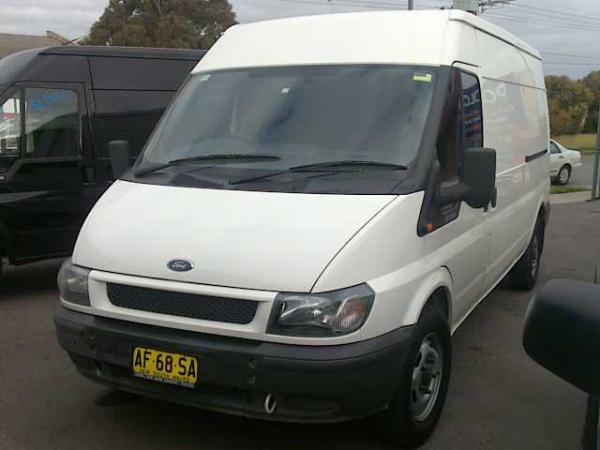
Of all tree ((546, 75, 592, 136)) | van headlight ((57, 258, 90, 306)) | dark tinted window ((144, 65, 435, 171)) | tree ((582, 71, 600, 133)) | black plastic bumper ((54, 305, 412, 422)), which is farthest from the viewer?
tree ((582, 71, 600, 133))

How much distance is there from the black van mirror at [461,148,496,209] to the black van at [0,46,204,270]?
4300 mm

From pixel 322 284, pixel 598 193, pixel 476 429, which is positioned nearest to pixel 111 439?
pixel 322 284

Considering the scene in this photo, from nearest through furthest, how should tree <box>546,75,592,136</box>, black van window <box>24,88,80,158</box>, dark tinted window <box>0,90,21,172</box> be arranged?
dark tinted window <box>0,90,21,172</box> < black van window <box>24,88,80,158</box> < tree <box>546,75,592,136</box>

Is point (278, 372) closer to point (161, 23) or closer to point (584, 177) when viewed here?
point (584, 177)

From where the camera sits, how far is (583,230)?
10758 mm

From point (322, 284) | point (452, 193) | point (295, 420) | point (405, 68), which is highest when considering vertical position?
point (405, 68)

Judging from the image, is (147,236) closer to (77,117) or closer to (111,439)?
(111,439)

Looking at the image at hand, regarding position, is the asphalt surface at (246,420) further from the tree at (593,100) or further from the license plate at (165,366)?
the tree at (593,100)

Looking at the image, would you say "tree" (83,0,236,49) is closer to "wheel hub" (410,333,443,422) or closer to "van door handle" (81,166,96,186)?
"van door handle" (81,166,96,186)

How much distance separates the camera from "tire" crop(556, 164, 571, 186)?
63.5ft

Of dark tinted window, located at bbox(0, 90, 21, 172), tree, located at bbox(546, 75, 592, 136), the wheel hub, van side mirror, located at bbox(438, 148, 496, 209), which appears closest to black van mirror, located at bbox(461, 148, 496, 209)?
van side mirror, located at bbox(438, 148, 496, 209)

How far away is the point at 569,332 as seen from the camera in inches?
60.1

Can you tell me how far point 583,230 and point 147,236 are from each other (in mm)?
9184

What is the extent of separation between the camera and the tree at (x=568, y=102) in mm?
41688
